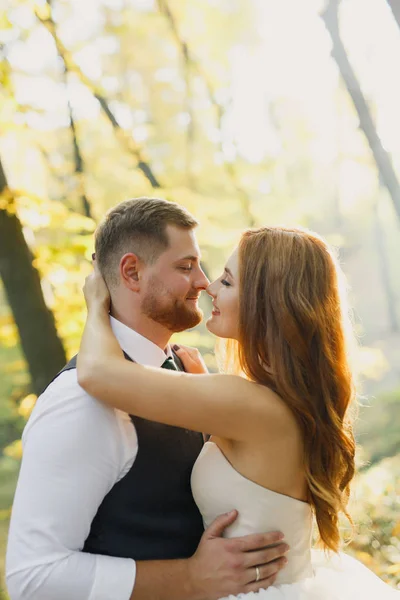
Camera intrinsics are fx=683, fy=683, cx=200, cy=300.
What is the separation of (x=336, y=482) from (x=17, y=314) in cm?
256

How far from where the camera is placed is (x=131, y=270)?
6.38ft

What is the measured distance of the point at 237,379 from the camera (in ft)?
5.77

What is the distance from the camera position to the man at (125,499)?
1.61 meters

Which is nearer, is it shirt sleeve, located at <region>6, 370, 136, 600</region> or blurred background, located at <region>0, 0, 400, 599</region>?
shirt sleeve, located at <region>6, 370, 136, 600</region>

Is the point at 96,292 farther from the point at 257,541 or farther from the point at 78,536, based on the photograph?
the point at 257,541

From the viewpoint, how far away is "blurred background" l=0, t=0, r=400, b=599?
419 cm

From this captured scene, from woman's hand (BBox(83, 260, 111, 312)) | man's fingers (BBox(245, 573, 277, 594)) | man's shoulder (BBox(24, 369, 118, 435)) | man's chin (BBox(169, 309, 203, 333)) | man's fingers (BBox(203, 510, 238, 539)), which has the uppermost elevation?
woman's hand (BBox(83, 260, 111, 312))

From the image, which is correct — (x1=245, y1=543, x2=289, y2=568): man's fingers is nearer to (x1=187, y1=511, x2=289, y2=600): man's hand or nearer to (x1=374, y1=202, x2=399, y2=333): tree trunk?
(x1=187, y1=511, x2=289, y2=600): man's hand

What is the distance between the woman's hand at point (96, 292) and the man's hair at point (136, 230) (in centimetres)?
2

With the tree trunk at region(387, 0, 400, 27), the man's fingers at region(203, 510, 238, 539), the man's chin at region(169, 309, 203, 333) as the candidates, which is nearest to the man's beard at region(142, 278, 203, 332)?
the man's chin at region(169, 309, 203, 333)

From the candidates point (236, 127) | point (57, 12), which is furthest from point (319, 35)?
point (57, 12)

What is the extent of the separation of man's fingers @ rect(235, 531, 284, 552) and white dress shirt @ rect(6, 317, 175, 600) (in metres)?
0.28

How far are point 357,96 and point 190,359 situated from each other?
180 inches

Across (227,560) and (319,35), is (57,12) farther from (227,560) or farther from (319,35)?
(227,560)
